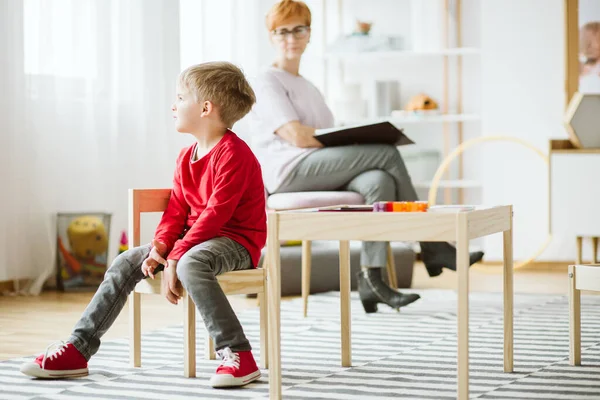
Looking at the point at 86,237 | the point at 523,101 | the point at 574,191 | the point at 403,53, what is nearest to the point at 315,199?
the point at 86,237

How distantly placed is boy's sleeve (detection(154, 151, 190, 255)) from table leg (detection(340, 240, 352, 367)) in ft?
1.31

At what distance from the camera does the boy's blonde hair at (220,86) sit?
6.95ft

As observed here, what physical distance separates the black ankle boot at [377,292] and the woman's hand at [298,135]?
45 cm

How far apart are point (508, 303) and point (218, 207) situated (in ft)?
2.25

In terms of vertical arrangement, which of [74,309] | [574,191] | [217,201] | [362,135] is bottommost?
[74,309]

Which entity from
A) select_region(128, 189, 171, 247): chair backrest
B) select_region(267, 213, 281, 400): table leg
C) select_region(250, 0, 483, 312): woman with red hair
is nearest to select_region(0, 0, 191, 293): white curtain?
select_region(250, 0, 483, 312): woman with red hair

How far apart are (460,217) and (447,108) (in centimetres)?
359

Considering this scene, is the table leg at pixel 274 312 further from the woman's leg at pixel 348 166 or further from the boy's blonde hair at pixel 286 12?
the boy's blonde hair at pixel 286 12

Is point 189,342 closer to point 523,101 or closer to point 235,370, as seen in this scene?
point 235,370

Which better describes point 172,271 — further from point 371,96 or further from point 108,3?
point 371,96

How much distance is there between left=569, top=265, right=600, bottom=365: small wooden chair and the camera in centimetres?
204

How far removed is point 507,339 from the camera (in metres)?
2.04

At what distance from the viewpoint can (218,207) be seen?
200 cm

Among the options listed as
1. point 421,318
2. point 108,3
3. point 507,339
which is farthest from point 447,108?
point 507,339
